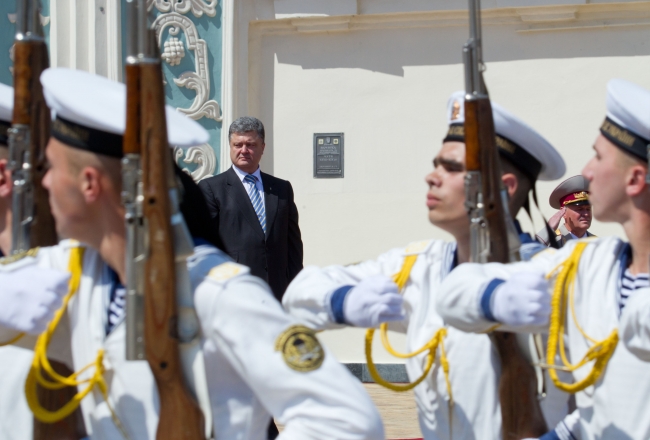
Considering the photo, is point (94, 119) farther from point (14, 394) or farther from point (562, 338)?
point (562, 338)

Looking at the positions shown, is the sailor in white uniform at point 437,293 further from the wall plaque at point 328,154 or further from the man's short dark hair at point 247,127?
the wall plaque at point 328,154

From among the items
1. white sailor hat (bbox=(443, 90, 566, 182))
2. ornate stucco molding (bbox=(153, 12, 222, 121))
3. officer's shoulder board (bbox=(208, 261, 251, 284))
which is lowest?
officer's shoulder board (bbox=(208, 261, 251, 284))

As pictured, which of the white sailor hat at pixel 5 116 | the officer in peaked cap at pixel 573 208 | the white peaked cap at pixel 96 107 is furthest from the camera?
the officer in peaked cap at pixel 573 208

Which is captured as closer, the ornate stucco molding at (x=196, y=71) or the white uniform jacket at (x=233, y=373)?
A: the white uniform jacket at (x=233, y=373)

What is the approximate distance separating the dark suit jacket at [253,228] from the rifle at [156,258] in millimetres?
3846

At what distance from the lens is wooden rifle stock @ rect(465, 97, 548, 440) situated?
2.76 metres

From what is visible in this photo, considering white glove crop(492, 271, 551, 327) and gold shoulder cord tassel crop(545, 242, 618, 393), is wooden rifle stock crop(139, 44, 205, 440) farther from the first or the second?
gold shoulder cord tassel crop(545, 242, 618, 393)

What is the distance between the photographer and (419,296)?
3.04 metres

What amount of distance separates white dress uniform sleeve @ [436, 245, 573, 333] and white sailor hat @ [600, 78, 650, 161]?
15.6 inches

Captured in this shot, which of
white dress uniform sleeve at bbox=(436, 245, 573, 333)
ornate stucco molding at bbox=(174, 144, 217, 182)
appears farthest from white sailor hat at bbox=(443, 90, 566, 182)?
ornate stucco molding at bbox=(174, 144, 217, 182)

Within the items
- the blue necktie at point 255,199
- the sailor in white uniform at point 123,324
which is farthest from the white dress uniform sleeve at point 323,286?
the blue necktie at point 255,199

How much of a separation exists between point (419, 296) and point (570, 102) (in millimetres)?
4834

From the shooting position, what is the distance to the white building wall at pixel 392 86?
7.50 meters

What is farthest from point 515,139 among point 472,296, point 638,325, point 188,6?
point 188,6
